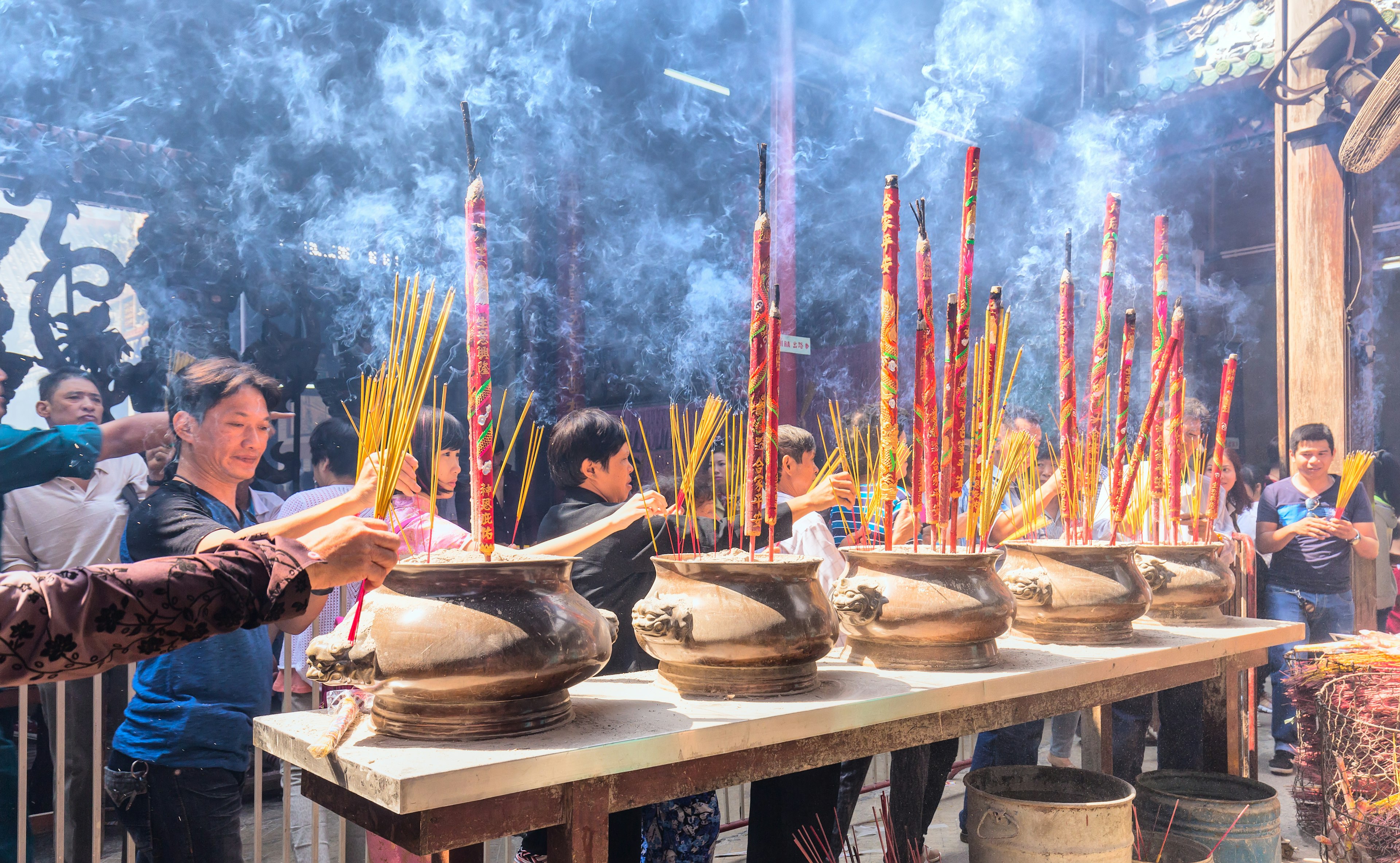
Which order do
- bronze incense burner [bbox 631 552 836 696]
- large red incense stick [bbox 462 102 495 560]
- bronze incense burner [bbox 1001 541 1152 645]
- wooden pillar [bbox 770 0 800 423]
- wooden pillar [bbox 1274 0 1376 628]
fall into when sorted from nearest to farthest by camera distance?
large red incense stick [bbox 462 102 495 560] < bronze incense burner [bbox 631 552 836 696] < bronze incense burner [bbox 1001 541 1152 645] < wooden pillar [bbox 1274 0 1376 628] < wooden pillar [bbox 770 0 800 423]

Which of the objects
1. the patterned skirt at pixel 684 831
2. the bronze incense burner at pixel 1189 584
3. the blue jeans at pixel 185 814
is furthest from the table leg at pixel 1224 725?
the blue jeans at pixel 185 814

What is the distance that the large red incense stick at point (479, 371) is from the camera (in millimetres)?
1319

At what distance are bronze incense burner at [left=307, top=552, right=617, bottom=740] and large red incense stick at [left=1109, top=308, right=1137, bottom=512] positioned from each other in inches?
59.6

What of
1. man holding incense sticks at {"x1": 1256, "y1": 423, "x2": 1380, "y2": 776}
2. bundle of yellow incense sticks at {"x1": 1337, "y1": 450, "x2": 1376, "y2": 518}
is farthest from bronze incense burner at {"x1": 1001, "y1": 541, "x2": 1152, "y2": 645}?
man holding incense sticks at {"x1": 1256, "y1": 423, "x2": 1380, "y2": 776}

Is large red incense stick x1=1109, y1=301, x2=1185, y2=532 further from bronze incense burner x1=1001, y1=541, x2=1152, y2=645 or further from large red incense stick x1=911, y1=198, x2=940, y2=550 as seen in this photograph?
large red incense stick x1=911, y1=198, x2=940, y2=550

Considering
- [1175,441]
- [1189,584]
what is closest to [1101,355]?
[1175,441]

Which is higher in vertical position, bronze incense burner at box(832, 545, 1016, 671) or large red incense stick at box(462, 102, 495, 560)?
large red incense stick at box(462, 102, 495, 560)

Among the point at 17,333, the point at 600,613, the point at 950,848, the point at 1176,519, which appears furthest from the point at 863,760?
the point at 17,333

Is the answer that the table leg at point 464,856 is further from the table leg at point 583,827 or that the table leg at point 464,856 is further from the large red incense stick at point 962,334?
the large red incense stick at point 962,334

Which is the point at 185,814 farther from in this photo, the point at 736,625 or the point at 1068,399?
the point at 1068,399

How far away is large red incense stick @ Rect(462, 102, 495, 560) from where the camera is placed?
4.33ft

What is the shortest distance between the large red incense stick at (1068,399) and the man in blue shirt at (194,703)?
148cm

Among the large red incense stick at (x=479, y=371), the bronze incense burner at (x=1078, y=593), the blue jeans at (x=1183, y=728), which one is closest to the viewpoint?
the large red incense stick at (x=479, y=371)

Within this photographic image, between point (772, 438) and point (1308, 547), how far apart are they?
368 cm
